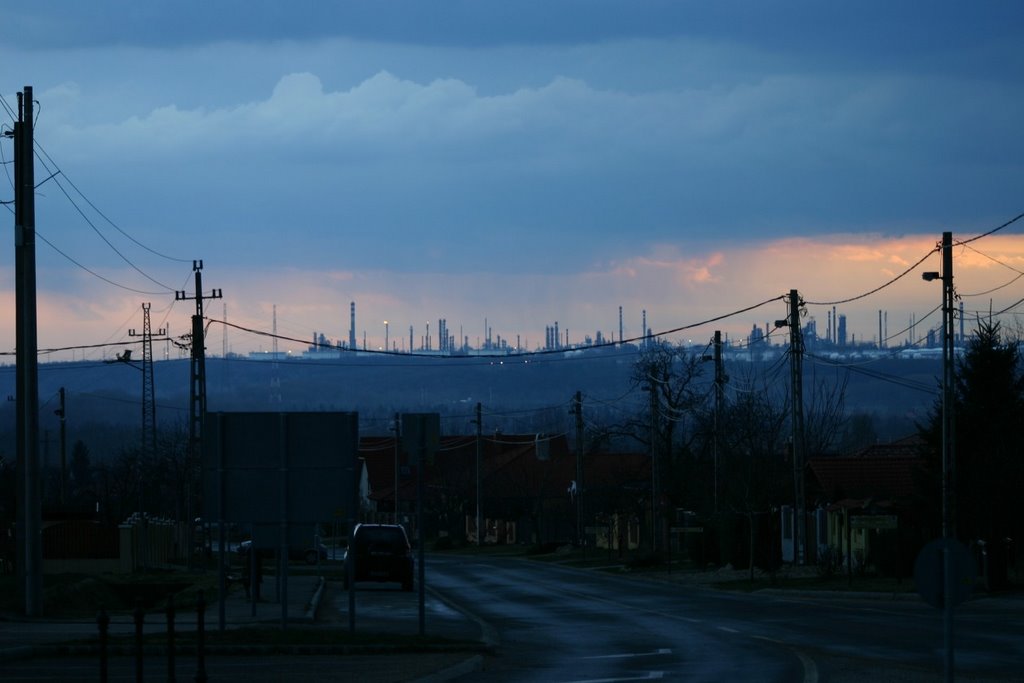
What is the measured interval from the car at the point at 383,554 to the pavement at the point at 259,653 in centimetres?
1103

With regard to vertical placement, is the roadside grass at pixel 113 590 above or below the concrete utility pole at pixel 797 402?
below

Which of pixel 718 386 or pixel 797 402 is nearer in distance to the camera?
pixel 797 402

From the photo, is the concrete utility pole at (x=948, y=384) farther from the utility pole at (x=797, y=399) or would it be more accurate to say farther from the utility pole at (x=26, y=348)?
the utility pole at (x=26, y=348)

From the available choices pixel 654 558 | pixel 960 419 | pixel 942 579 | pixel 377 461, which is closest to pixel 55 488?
pixel 377 461

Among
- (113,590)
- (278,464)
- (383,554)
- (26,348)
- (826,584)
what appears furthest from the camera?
(113,590)

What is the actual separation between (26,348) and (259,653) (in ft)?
38.8

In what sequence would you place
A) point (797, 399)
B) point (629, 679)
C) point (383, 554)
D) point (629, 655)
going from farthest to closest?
point (797, 399)
point (383, 554)
point (629, 655)
point (629, 679)

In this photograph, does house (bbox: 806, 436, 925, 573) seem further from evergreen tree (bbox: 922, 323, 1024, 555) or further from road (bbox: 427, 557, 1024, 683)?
road (bbox: 427, 557, 1024, 683)

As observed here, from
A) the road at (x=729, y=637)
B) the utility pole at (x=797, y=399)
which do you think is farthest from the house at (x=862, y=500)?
the road at (x=729, y=637)

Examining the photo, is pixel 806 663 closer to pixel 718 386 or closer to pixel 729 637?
pixel 729 637

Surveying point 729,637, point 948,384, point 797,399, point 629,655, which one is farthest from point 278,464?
point 797,399

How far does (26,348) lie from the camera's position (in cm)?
2930

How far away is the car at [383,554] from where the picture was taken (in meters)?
39.4

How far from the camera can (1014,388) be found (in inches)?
1606
